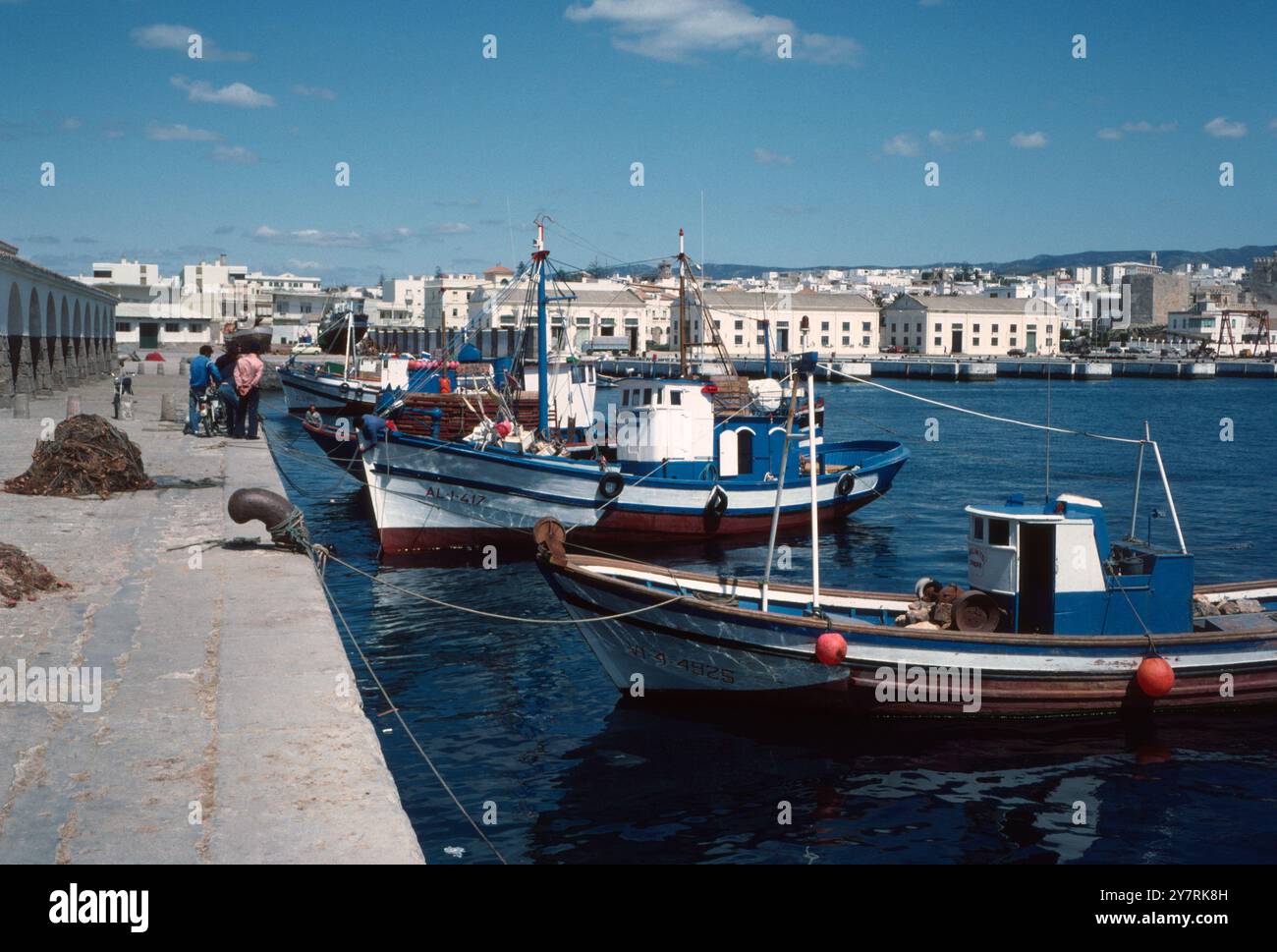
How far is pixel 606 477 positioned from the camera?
76.2 ft

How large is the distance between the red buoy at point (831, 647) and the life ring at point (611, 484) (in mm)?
11689

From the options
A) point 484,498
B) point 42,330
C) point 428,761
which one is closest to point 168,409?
point 484,498

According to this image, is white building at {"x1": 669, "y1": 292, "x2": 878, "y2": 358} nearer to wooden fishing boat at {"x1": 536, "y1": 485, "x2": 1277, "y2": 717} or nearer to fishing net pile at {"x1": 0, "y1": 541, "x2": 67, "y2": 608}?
wooden fishing boat at {"x1": 536, "y1": 485, "x2": 1277, "y2": 717}

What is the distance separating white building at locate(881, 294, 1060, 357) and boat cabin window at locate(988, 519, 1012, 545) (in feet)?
457

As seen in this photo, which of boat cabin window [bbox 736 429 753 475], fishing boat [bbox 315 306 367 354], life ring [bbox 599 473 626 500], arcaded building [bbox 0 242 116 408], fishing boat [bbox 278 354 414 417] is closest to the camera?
life ring [bbox 599 473 626 500]

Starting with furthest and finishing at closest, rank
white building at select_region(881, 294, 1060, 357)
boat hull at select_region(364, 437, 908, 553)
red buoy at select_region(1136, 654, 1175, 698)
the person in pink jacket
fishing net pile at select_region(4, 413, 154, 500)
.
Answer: white building at select_region(881, 294, 1060, 357), boat hull at select_region(364, 437, 908, 553), the person in pink jacket, fishing net pile at select_region(4, 413, 154, 500), red buoy at select_region(1136, 654, 1175, 698)

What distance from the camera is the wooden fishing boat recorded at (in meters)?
12.3

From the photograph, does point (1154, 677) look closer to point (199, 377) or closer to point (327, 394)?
point (199, 377)

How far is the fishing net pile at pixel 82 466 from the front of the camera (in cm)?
1667

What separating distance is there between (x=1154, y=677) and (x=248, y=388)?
17.8 m

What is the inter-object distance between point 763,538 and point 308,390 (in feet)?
107

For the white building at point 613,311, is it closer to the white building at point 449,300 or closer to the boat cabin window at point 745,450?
the white building at point 449,300

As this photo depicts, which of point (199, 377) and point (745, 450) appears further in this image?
point (745, 450)

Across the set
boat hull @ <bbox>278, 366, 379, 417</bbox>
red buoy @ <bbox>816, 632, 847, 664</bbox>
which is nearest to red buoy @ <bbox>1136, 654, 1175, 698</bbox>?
red buoy @ <bbox>816, 632, 847, 664</bbox>
